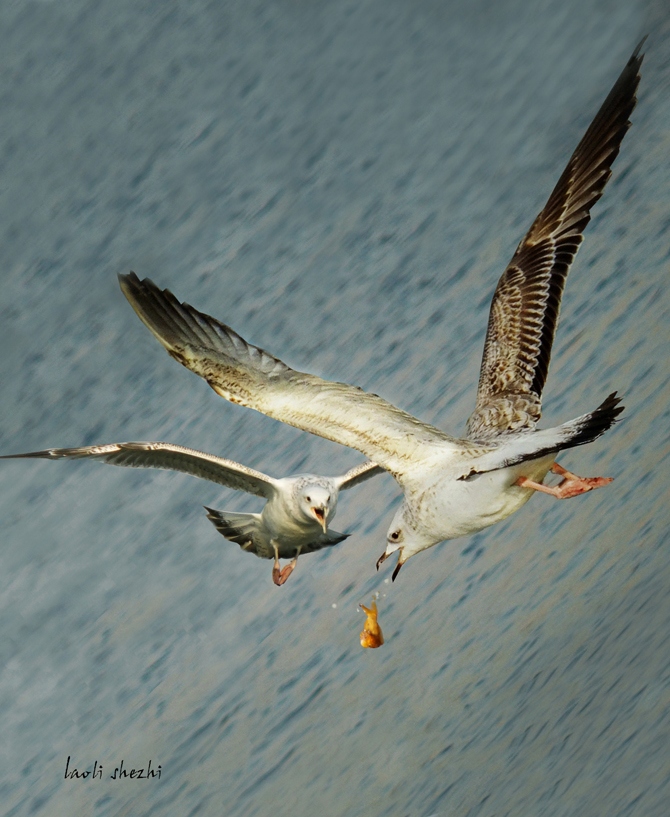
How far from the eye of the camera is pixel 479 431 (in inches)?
248

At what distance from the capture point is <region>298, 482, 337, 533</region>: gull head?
7.18 m

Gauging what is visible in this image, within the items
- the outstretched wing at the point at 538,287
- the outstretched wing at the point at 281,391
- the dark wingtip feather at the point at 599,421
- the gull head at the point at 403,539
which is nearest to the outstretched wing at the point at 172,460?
the outstretched wing at the point at 281,391

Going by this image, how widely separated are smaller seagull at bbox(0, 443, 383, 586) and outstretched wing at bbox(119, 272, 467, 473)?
42.7 inches

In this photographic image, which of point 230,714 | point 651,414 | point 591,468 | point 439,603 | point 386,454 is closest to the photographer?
point 386,454

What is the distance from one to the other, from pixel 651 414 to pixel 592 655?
3930 millimetres

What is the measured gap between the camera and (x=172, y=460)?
7508 mm

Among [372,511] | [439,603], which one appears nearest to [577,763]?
[439,603]

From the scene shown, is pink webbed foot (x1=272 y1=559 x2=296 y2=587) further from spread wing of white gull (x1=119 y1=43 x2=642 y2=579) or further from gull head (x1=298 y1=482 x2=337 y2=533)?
spread wing of white gull (x1=119 y1=43 x2=642 y2=579)

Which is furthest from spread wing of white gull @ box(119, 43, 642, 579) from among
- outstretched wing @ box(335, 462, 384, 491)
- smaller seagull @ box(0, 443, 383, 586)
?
outstretched wing @ box(335, 462, 384, 491)

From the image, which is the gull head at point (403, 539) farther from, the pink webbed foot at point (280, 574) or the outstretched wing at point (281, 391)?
the pink webbed foot at point (280, 574)

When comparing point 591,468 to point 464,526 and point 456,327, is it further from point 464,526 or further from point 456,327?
point 464,526

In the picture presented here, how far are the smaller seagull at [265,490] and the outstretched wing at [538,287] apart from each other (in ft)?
3.97

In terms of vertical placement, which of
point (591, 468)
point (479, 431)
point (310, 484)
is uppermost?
point (479, 431)

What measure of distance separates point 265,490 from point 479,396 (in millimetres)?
1805
